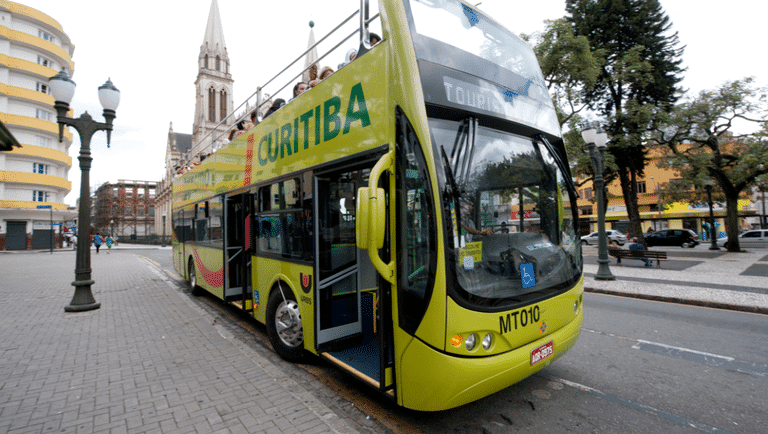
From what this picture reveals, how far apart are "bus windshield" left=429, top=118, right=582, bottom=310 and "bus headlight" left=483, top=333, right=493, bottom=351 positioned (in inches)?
9.0

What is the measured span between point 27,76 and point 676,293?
5878 centimetres

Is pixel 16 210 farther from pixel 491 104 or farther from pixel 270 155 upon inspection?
pixel 491 104

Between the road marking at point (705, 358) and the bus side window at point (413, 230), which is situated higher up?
the bus side window at point (413, 230)

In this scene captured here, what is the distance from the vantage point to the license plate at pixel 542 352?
3072mm

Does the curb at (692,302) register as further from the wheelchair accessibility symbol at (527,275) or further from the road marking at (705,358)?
the wheelchair accessibility symbol at (527,275)

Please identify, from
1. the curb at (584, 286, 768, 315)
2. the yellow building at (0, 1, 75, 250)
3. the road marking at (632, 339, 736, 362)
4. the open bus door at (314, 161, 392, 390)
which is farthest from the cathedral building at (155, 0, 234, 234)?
the road marking at (632, 339, 736, 362)

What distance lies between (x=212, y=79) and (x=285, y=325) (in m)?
79.7

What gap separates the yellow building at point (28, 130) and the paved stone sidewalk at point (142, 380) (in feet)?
147

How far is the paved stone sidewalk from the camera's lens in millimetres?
3250

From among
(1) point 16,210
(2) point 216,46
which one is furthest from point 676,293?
(2) point 216,46

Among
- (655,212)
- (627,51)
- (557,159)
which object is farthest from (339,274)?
(655,212)

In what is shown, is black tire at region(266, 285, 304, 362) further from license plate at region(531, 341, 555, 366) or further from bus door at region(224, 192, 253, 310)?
license plate at region(531, 341, 555, 366)

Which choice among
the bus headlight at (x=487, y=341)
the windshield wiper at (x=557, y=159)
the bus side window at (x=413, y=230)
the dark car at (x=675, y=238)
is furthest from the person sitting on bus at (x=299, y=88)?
the dark car at (x=675, y=238)

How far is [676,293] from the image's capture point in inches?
367
